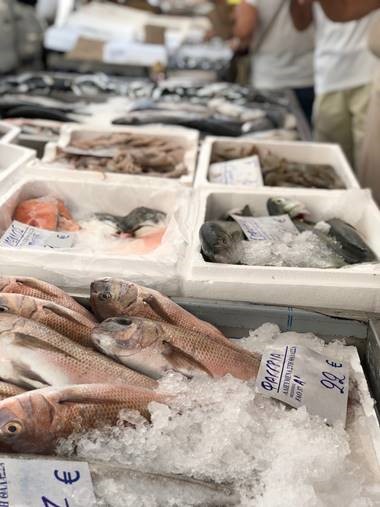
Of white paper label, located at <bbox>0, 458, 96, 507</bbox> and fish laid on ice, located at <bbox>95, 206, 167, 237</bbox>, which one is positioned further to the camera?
fish laid on ice, located at <bbox>95, 206, 167, 237</bbox>

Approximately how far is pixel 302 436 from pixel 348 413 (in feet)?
0.73

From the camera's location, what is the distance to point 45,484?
1226 mm

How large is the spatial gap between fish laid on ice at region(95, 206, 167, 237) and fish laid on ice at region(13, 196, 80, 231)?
146 mm

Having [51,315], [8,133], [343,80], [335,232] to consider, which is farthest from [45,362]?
[343,80]

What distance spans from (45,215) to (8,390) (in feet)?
3.33

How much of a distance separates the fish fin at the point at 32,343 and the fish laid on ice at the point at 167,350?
11cm

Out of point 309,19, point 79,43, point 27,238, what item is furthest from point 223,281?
point 79,43

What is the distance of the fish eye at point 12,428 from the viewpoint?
1.26 meters

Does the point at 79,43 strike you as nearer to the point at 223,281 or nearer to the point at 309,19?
the point at 309,19

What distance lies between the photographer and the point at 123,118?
12.3ft

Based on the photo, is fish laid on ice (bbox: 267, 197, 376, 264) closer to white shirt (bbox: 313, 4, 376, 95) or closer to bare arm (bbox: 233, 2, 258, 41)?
white shirt (bbox: 313, 4, 376, 95)

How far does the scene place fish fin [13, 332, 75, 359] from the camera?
4.89ft

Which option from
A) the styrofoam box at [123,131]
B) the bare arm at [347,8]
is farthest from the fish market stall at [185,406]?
the bare arm at [347,8]

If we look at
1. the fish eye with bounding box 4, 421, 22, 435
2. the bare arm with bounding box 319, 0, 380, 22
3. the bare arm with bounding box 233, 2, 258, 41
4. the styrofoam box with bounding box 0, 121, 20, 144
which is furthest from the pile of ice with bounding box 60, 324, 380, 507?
the bare arm with bounding box 233, 2, 258, 41
